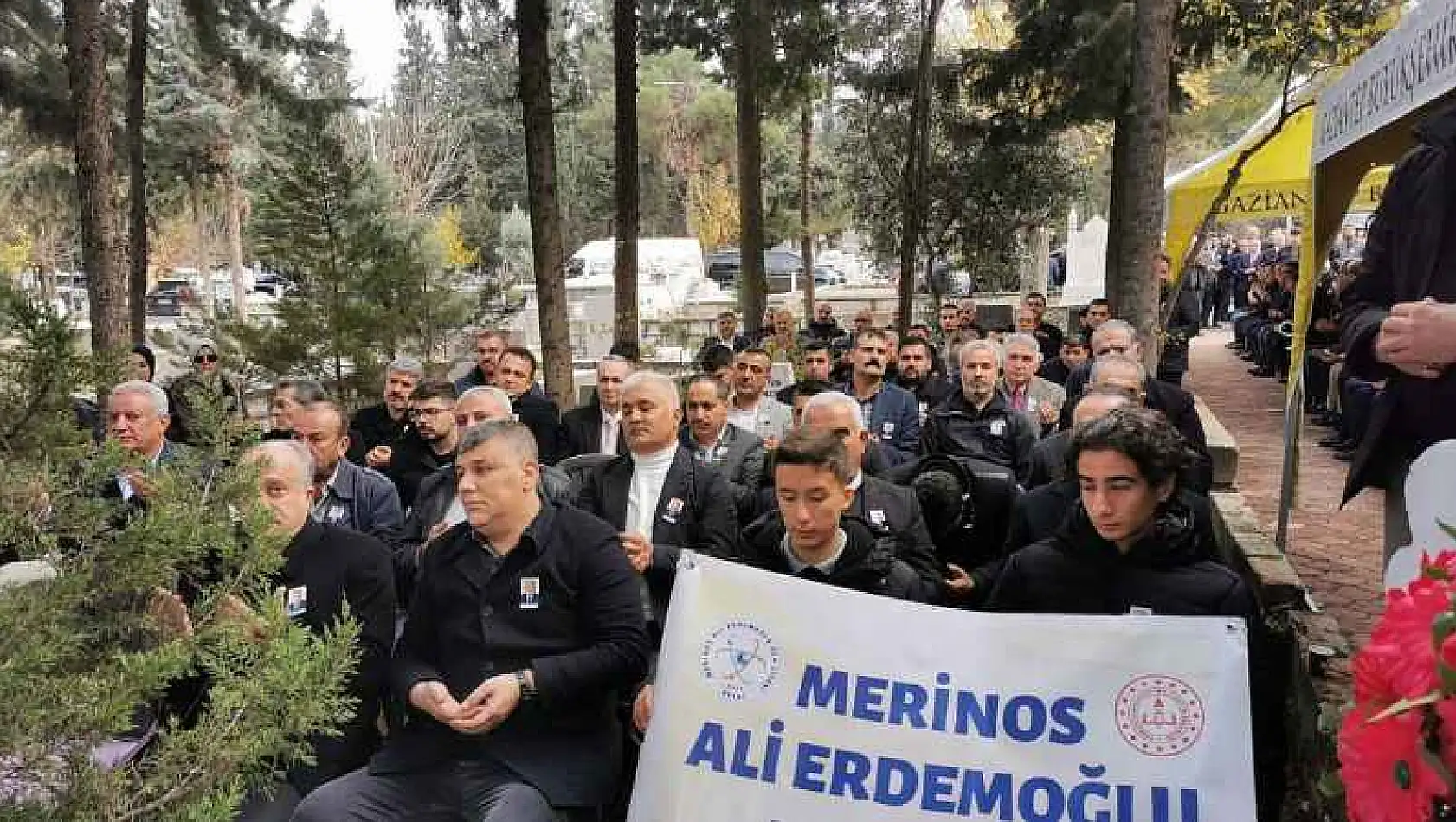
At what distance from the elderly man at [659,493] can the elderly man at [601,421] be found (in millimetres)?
2081

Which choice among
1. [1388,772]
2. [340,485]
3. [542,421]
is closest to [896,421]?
[542,421]

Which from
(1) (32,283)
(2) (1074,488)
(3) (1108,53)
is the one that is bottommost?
(2) (1074,488)

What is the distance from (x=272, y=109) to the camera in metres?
16.6

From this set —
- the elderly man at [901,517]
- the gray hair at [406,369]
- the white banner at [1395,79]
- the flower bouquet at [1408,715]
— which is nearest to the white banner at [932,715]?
the elderly man at [901,517]

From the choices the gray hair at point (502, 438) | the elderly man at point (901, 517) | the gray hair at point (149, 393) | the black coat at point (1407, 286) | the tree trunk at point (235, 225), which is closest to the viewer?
the black coat at point (1407, 286)

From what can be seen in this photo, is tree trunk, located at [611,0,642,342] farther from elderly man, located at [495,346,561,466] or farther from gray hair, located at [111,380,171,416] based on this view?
gray hair, located at [111,380,171,416]

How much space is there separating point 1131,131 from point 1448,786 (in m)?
9.89

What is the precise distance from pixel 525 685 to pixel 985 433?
3.69 meters

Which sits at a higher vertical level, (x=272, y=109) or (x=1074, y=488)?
(x=272, y=109)

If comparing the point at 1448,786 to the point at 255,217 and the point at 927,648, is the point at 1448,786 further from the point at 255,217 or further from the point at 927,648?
the point at 255,217

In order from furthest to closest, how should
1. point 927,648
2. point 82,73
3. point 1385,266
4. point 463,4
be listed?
point 463,4 → point 82,73 → point 927,648 → point 1385,266

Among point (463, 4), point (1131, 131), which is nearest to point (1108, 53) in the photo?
point (1131, 131)

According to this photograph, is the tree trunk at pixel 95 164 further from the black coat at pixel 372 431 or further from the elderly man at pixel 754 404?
the elderly man at pixel 754 404

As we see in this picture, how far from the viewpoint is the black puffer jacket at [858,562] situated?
3.73 meters
